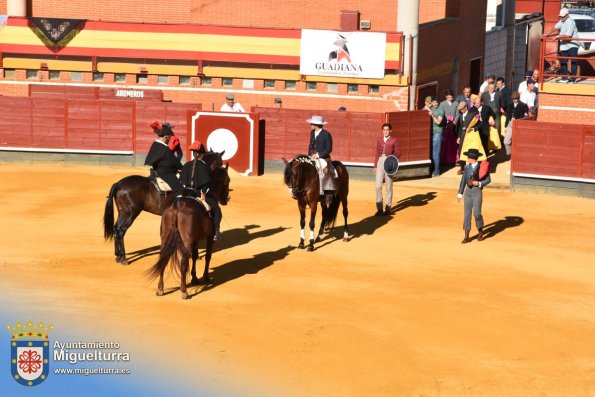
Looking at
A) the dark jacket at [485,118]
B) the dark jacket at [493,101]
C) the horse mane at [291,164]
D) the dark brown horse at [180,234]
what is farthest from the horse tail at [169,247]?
the dark jacket at [493,101]

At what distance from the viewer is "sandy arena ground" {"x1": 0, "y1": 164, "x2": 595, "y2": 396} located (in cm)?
1316

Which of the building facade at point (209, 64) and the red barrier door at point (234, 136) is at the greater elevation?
the building facade at point (209, 64)

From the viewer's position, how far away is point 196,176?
651 inches

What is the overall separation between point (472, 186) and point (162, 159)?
576 centimetres

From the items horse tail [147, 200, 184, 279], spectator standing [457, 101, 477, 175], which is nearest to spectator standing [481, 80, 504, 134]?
spectator standing [457, 101, 477, 175]

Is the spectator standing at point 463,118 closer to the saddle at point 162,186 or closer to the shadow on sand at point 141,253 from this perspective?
the shadow on sand at point 141,253

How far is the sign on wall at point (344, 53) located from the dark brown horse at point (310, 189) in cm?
1249

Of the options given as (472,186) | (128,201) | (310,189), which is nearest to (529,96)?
(472,186)

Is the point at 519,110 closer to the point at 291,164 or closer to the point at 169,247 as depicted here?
the point at 291,164

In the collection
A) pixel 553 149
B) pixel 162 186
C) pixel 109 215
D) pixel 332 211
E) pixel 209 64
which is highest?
pixel 209 64

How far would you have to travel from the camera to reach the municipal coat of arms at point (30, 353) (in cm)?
1263

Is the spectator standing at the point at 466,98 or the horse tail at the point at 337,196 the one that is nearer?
the horse tail at the point at 337,196

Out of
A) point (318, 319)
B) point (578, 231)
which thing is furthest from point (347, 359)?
point (578, 231)

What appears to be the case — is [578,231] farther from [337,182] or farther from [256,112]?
[256,112]
